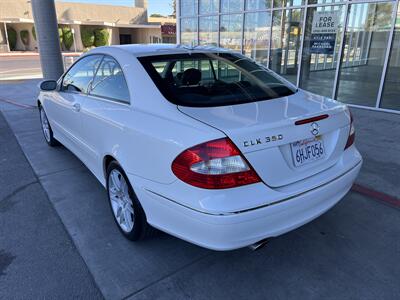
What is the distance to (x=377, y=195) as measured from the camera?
3.57 metres

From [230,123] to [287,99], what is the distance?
0.81 m

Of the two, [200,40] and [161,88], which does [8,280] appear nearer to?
[161,88]

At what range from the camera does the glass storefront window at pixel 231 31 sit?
1125 centimetres

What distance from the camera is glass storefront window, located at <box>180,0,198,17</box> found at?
42.3ft

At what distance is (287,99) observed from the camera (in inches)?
105

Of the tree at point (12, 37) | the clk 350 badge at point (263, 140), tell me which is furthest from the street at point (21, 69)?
the clk 350 badge at point (263, 140)

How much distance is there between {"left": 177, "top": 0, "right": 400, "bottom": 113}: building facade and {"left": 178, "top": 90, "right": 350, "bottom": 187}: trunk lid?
5.98m

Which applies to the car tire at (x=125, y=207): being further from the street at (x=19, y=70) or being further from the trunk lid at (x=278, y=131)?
the street at (x=19, y=70)

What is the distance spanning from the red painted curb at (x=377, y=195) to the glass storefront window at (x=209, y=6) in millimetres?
9820

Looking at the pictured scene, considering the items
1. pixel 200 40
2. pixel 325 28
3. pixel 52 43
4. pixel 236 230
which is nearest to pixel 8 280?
pixel 236 230

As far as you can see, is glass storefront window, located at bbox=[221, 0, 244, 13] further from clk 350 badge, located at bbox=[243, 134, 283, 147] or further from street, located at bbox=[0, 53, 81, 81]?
clk 350 badge, located at bbox=[243, 134, 283, 147]

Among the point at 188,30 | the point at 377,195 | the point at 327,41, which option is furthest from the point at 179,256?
the point at 188,30

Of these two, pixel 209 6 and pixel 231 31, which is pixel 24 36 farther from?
pixel 231 31

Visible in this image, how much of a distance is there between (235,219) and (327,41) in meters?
8.04
